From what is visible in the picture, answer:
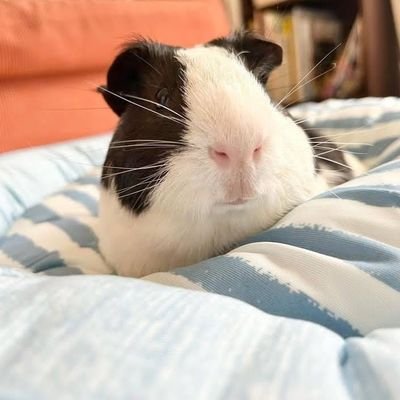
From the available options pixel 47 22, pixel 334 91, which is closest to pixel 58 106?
pixel 47 22

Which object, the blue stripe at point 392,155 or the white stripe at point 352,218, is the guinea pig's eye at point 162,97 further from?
the blue stripe at point 392,155

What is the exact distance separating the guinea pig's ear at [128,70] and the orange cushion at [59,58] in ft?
2.47

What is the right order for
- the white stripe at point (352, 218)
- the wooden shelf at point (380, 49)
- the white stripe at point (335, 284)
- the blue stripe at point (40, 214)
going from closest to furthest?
the white stripe at point (335, 284) → the white stripe at point (352, 218) → the blue stripe at point (40, 214) → the wooden shelf at point (380, 49)

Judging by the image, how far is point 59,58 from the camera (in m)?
1.73

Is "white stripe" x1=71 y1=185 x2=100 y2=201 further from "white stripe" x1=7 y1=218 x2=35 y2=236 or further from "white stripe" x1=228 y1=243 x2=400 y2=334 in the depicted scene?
"white stripe" x1=228 y1=243 x2=400 y2=334

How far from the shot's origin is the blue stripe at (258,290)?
23.0 inches

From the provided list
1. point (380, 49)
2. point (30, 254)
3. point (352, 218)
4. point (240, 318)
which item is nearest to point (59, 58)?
point (30, 254)

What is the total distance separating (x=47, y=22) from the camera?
173 cm

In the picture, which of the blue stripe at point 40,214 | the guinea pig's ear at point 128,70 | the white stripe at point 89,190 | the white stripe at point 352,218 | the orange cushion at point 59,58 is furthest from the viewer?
the orange cushion at point 59,58

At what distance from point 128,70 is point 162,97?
10cm

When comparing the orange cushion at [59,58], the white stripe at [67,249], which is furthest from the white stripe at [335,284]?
the orange cushion at [59,58]

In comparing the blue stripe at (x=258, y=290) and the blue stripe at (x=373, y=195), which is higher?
the blue stripe at (x=373, y=195)

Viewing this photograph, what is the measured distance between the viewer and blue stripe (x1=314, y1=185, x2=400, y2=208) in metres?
0.73

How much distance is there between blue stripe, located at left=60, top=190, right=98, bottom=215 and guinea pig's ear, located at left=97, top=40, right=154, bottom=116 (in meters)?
0.40
